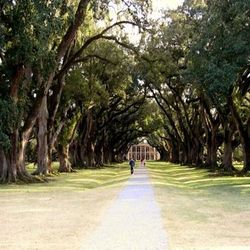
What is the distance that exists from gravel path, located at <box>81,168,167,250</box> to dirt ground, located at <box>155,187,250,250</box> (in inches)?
8.6

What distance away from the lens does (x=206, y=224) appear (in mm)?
10539

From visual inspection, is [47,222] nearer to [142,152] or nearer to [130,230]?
[130,230]

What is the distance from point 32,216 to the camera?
1230cm

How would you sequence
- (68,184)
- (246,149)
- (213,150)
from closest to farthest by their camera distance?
(68,184), (246,149), (213,150)

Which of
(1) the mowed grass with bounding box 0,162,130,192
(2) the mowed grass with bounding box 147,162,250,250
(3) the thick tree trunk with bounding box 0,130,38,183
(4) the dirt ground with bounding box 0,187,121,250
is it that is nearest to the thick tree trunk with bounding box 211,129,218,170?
(1) the mowed grass with bounding box 0,162,130,192

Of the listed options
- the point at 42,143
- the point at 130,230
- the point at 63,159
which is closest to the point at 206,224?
the point at 130,230

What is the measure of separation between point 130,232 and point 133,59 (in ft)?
87.3

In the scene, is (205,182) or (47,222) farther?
(205,182)

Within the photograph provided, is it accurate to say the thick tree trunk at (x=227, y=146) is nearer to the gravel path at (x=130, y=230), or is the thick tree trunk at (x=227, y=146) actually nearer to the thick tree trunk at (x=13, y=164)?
the thick tree trunk at (x=13, y=164)

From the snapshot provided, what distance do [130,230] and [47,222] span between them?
2586 mm

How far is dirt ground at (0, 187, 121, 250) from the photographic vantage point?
8.34 metres

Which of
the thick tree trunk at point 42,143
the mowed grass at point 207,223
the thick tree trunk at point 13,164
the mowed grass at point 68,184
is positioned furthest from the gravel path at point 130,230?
the thick tree trunk at point 42,143

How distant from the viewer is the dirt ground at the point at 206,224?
810 cm

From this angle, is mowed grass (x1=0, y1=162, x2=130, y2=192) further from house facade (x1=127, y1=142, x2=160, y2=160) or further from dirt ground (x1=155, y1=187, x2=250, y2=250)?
house facade (x1=127, y1=142, x2=160, y2=160)
